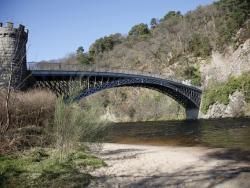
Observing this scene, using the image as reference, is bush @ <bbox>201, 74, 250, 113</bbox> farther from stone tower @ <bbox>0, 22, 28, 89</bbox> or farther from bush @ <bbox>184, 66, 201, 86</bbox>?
stone tower @ <bbox>0, 22, 28, 89</bbox>

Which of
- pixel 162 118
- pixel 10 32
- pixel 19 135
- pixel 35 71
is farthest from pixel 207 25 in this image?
pixel 19 135

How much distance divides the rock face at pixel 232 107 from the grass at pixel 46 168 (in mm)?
45732

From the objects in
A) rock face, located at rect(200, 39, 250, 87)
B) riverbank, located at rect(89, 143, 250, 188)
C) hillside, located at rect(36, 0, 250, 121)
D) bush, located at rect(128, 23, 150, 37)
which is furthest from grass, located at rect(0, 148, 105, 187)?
bush, located at rect(128, 23, 150, 37)

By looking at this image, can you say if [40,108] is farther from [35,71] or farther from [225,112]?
[225,112]

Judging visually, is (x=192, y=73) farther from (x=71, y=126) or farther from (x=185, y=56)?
(x=71, y=126)

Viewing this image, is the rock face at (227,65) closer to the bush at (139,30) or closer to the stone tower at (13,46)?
the stone tower at (13,46)

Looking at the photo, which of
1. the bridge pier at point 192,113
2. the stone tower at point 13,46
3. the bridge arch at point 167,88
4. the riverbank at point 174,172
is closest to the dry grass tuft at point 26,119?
the riverbank at point 174,172

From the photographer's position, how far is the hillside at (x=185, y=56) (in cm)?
7038

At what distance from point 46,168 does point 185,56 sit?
7554cm

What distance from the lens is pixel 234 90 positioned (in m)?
60.1

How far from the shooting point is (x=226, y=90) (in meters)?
61.2

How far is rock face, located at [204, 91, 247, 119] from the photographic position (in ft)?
190

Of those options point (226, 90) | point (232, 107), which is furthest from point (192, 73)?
point (232, 107)

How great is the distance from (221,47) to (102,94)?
3292cm
